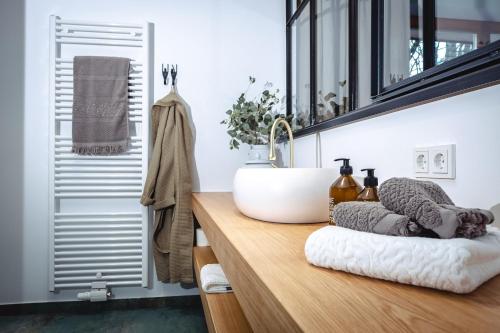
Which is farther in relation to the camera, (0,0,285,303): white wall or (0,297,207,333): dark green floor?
(0,0,285,303): white wall

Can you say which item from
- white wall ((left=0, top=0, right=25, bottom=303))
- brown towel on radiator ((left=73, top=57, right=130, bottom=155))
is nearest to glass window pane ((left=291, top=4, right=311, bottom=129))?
brown towel on radiator ((left=73, top=57, right=130, bottom=155))

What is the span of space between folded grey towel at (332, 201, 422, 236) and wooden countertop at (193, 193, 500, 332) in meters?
0.08

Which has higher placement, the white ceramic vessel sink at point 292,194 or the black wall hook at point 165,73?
the black wall hook at point 165,73

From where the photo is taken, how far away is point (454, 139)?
80cm

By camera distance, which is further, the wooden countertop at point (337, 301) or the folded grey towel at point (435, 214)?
the folded grey towel at point (435, 214)

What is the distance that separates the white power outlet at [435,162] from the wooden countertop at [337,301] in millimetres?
342

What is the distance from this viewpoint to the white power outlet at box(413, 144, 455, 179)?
80cm

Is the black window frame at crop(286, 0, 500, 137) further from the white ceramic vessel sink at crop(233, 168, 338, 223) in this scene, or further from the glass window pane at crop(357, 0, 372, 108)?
the white ceramic vessel sink at crop(233, 168, 338, 223)

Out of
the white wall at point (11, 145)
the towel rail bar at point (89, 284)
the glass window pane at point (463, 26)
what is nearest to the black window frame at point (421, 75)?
the glass window pane at point (463, 26)

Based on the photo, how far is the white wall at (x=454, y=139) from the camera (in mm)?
707

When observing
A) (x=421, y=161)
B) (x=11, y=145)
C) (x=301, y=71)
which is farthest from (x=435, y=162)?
(x=11, y=145)

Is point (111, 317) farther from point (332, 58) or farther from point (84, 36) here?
point (332, 58)

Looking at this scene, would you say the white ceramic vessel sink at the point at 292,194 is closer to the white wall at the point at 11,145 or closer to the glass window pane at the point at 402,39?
the glass window pane at the point at 402,39

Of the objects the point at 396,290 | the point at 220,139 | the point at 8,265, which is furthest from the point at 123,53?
the point at 396,290
